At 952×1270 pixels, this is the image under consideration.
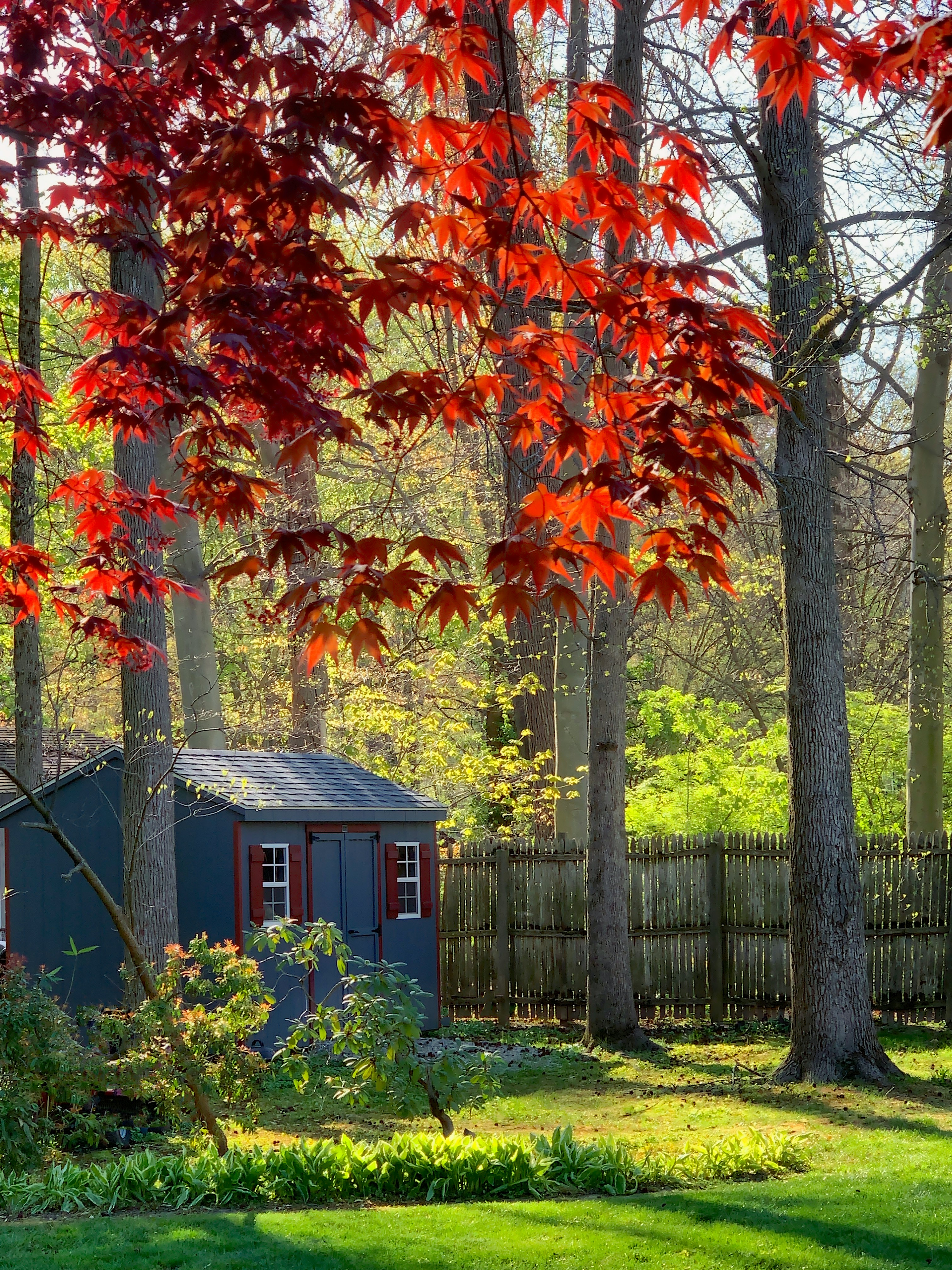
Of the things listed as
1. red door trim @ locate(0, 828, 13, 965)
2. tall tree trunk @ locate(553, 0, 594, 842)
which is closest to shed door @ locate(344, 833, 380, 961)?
tall tree trunk @ locate(553, 0, 594, 842)

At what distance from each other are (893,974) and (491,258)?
1050 cm

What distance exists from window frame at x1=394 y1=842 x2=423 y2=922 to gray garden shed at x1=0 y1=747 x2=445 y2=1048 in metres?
0.02

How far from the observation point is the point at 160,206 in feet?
14.6

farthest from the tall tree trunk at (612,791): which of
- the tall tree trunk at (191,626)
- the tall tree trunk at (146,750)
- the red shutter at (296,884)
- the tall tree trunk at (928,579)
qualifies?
the tall tree trunk at (191,626)

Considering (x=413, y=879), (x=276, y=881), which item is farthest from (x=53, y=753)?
(x=413, y=879)

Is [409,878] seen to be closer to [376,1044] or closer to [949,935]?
[949,935]

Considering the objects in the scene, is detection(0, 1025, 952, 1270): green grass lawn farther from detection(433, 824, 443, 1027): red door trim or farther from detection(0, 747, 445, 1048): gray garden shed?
detection(433, 824, 443, 1027): red door trim

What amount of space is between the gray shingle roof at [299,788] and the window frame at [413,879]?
12.4 inches

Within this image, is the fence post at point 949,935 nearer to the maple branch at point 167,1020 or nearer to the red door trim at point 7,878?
the maple branch at point 167,1020

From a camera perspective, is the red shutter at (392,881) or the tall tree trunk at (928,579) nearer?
the red shutter at (392,881)

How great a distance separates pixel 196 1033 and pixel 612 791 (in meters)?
5.92

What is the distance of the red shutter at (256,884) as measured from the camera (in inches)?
516

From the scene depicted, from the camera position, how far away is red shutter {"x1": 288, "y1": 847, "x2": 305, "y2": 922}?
13508 mm

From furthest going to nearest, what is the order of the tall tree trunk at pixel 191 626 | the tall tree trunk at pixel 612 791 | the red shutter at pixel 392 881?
the tall tree trunk at pixel 191 626
the red shutter at pixel 392 881
the tall tree trunk at pixel 612 791
